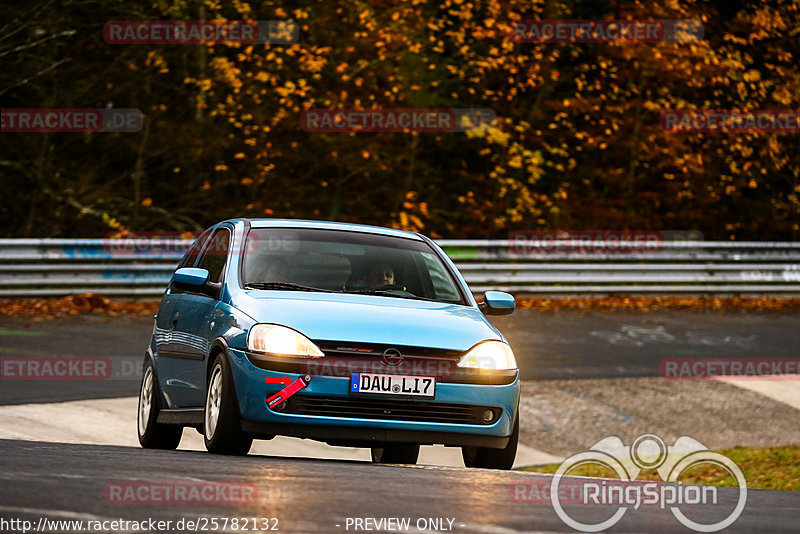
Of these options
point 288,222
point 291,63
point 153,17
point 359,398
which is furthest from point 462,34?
point 359,398

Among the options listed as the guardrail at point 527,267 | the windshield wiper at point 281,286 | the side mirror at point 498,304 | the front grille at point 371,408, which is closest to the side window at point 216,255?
the windshield wiper at point 281,286

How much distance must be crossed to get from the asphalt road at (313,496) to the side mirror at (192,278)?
130 cm

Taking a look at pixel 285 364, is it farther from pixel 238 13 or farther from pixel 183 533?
pixel 238 13

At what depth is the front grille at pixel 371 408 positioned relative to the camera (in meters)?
7.77

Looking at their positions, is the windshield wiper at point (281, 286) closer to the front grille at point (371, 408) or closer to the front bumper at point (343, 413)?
the front bumper at point (343, 413)

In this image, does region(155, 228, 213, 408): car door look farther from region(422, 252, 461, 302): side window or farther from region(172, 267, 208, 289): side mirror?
region(422, 252, 461, 302): side window

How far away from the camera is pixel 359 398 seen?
25.6ft

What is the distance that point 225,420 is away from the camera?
25.8 feet

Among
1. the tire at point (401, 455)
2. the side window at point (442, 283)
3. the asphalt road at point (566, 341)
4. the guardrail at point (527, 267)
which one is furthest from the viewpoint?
the guardrail at point (527, 267)

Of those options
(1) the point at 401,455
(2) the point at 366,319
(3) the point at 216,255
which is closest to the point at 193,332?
(3) the point at 216,255

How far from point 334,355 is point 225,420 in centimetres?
73

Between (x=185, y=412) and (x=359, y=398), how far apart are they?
1.55 meters

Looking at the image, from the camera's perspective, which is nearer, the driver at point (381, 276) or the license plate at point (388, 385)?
the license plate at point (388, 385)

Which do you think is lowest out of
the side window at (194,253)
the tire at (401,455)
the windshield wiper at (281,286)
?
the tire at (401,455)
